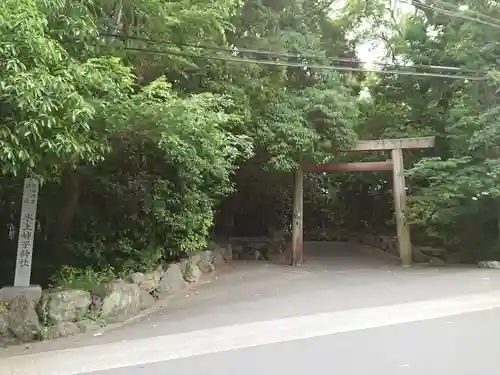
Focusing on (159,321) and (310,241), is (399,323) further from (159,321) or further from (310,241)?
(310,241)

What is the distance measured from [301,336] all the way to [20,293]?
380cm

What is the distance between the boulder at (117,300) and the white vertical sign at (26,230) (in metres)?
1.04

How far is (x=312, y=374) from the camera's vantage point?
496 centimetres

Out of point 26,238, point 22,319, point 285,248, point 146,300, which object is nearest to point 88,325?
point 22,319

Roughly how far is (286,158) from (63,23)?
781 centimetres

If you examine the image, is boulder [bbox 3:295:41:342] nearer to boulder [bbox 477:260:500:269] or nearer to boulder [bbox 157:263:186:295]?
boulder [bbox 157:263:186:295]

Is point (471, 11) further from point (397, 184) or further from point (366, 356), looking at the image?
point (366, 356)

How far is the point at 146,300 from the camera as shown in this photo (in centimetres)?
897

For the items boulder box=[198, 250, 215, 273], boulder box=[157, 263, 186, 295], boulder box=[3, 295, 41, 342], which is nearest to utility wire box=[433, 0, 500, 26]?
boulder box=[198, 250, 215, 273]

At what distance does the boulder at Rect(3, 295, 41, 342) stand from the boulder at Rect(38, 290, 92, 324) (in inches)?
7.1

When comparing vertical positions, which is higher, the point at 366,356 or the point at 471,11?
the point at 471,11

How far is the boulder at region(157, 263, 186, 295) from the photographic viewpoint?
10080mm

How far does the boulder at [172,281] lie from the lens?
10.1 metres

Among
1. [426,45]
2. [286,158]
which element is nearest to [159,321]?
[286,158]
